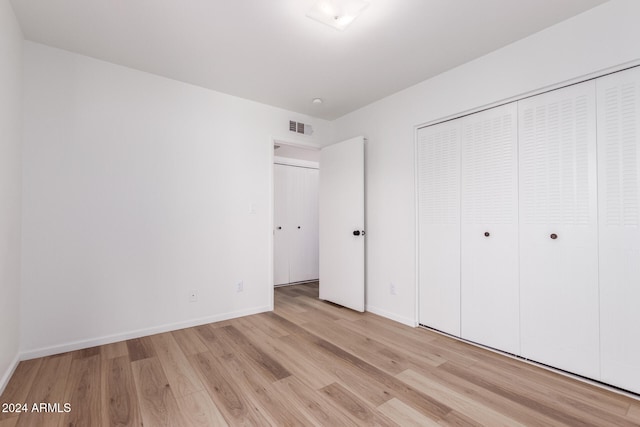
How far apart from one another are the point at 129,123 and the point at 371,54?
2219 millimetres

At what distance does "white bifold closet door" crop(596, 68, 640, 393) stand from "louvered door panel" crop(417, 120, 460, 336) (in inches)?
38.2

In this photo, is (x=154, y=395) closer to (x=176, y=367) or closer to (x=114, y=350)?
(x=176, y=367)

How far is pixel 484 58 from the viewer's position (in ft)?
8.13

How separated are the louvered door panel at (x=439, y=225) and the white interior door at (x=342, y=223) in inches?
28.7

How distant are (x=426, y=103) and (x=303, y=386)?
2.67 m

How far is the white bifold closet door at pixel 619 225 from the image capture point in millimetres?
1778

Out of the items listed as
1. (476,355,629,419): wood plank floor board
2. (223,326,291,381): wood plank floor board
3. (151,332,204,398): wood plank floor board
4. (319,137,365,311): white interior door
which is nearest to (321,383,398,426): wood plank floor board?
(223,326,291,381): wood plank floor board

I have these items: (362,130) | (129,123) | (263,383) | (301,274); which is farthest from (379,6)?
(301,274)

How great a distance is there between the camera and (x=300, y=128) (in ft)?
12.6

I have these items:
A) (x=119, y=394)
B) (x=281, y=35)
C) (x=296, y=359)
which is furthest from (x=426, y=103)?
(x=119, y=394)

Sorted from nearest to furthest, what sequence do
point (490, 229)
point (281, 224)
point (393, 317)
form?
point (490, 229)
point (393, 317)
point (281, 224)

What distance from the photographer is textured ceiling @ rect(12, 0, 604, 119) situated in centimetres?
192

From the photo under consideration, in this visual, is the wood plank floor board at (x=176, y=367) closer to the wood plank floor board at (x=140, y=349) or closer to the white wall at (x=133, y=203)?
the wood plank floor board at (x=140, y=349)

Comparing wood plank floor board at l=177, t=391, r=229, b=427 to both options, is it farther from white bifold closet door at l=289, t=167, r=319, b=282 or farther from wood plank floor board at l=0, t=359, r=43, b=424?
white bifold closet door at l=289, t=167, r=319, b=282
